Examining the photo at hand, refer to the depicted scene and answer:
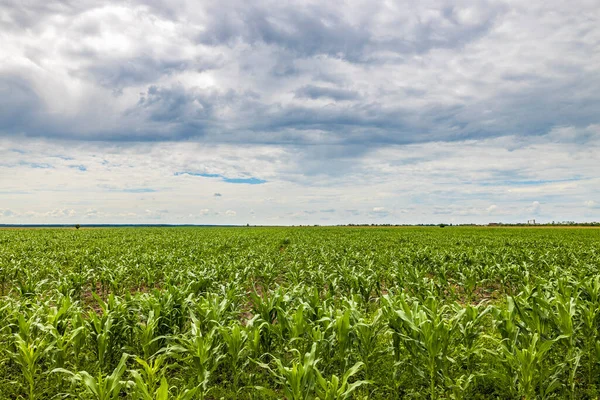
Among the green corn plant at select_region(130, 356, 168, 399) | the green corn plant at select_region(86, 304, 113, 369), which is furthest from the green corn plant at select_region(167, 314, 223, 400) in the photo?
the green corn plant at select_region(86, 304, 113, 369)

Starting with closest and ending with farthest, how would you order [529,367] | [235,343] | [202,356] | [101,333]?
1. [529,367]
2. [202,356]
3. [235,343]
4. [101,333]

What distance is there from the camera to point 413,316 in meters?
4.75

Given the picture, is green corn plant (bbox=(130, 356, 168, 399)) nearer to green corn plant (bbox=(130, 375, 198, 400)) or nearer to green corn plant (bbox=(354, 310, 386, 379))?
green corn plant (bbox=(130, 375, 198, 400))

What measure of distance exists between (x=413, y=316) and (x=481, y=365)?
182 cm

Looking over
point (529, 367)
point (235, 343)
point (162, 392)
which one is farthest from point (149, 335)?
point (529, 367)

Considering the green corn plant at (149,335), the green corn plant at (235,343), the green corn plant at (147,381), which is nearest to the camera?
the green corn plant at (147,381)

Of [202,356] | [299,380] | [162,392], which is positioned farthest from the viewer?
[202,356]

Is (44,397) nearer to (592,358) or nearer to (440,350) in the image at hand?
(440,350)

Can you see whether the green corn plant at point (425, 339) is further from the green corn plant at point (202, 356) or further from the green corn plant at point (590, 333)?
the green corn plant at point (202, 356)

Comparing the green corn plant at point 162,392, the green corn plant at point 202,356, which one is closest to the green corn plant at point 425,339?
the green corn plant at point 202,356

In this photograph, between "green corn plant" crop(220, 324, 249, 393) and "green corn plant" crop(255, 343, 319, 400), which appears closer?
"green corn plant" crop(255, 343, 319, 400)

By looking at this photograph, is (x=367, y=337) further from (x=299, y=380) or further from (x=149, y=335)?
(x=149, y=335)

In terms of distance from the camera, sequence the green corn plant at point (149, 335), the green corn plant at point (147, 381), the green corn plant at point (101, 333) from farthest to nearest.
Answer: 1. the green corn plant at point (149, 335)
2. the green corn plant at point (101, 333)
3. the green corn plant at point (147, 381)

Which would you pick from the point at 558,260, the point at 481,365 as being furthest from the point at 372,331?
the point at 558,260
